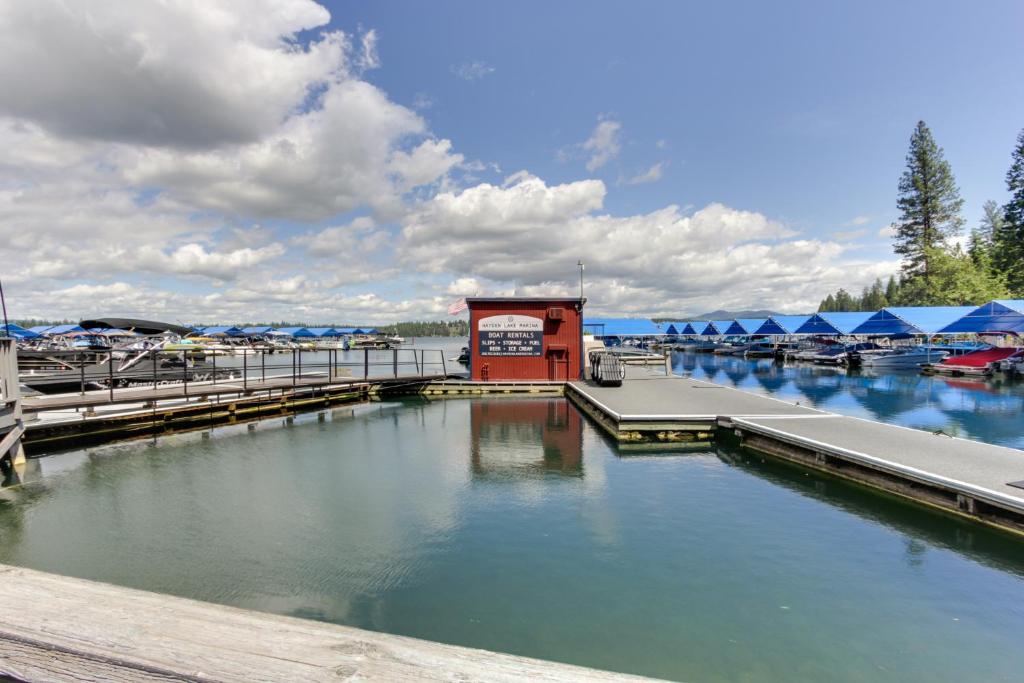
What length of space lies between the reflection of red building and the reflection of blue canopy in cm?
2971

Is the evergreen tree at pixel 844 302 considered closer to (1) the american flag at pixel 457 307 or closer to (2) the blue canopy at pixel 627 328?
(2) the blue canopy at pixel 627 328

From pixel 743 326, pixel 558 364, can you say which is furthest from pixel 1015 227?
pixel 558 364

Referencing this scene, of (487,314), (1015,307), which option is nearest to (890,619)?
(487,314)

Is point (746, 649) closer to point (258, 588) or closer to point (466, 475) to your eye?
point (258, 588)

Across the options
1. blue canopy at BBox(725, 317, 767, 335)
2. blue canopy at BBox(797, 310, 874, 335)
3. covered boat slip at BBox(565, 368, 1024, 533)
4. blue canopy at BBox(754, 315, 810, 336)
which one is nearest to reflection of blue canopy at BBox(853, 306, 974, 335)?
blue canopy at BBox(797, 310, 874, 335)

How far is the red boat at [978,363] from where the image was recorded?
102ft

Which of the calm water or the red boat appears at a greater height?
the red boat

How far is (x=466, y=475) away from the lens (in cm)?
994

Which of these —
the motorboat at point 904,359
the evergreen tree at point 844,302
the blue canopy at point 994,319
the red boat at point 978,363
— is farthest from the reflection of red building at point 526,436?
the evergreen tree at point 844,302

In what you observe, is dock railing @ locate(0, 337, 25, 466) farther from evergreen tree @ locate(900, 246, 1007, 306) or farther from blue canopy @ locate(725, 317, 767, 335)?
evergreen tree @ locate(900, 246, 1007, 306)

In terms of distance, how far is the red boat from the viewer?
31188 mm

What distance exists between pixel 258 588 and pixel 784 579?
5.82 m

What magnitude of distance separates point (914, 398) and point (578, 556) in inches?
882

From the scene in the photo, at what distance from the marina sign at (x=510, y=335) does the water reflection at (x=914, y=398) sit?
1130cm
